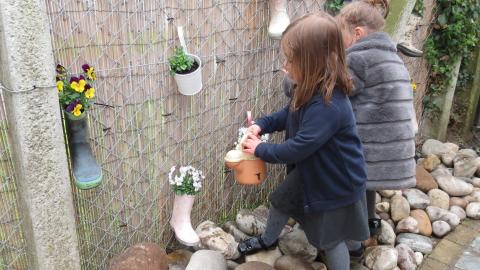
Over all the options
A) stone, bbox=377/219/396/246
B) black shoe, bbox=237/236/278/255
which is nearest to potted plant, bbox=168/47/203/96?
black shoe, bbox=237/236/278/255

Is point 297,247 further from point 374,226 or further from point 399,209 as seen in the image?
point 399,209

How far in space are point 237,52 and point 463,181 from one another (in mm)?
2282

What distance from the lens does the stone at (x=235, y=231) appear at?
2.75 meters

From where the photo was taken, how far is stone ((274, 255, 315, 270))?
94.0 inches

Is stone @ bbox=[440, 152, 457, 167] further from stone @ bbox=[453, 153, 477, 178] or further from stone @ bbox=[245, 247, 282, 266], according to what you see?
stone @ bbox=[245, 247, 282, 266]

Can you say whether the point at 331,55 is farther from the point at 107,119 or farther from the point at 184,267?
the point at 184,267

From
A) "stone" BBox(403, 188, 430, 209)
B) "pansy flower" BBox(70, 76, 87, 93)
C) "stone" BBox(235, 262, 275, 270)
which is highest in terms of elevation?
"pansy flower" BBox(70, 76, 87, 93)

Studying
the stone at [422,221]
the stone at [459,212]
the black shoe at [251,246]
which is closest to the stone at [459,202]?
the stone at [459,212]

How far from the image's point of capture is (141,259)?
218 cm

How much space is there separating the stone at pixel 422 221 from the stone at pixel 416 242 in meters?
0.08

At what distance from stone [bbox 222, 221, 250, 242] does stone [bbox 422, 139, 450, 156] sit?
2315mm

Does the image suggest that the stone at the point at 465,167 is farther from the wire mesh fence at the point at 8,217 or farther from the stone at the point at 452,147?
the wire mesh fence at the point at 8,217

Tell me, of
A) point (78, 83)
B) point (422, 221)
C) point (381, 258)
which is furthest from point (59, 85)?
point (422, 221)

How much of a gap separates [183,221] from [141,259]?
39cm
